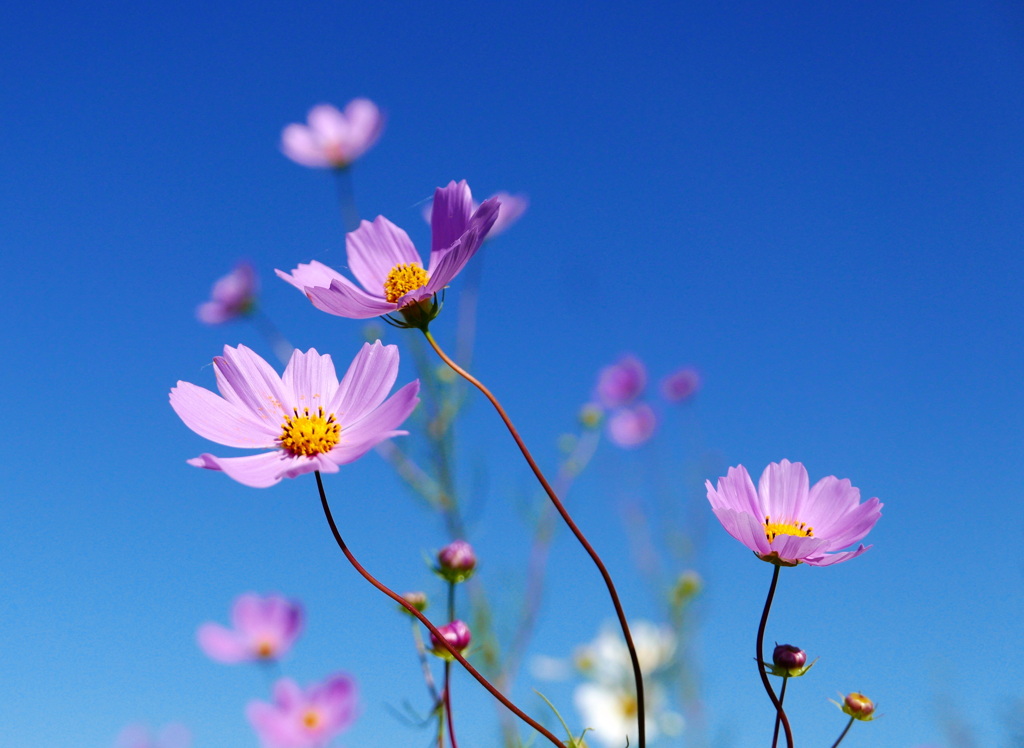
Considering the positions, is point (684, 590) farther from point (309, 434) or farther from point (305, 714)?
point (309, 434)

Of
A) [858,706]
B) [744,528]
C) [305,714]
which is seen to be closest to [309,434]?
[744,528]

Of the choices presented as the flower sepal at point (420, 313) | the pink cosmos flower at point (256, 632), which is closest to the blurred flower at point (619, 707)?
the pink cosmos flower at point (256, 632)

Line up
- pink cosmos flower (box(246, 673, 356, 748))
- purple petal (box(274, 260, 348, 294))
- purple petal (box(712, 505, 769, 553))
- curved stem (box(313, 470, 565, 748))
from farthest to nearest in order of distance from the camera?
pink cosmos flower (box(246, 673, 356, 748)) → purple petal (box(274, 260, 348, 294)) → purple petal (box(712, 505, 769, 553)) → curved stem (box(313, 470, 565, 748))

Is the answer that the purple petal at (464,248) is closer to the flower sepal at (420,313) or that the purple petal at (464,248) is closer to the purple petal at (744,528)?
the flower sepal at (420,313)

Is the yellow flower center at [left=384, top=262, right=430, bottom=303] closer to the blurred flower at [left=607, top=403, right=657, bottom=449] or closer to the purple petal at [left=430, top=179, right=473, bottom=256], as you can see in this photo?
the purple petal at [left=430, top=179, right=473, bottom=256]

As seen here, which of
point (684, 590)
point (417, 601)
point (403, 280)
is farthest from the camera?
point (684, 590)

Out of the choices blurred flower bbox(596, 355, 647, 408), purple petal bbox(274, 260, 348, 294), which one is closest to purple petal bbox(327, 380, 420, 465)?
purple petal bbox(274, 260, 348, 294)

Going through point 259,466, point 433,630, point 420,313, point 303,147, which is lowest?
point 433,630
